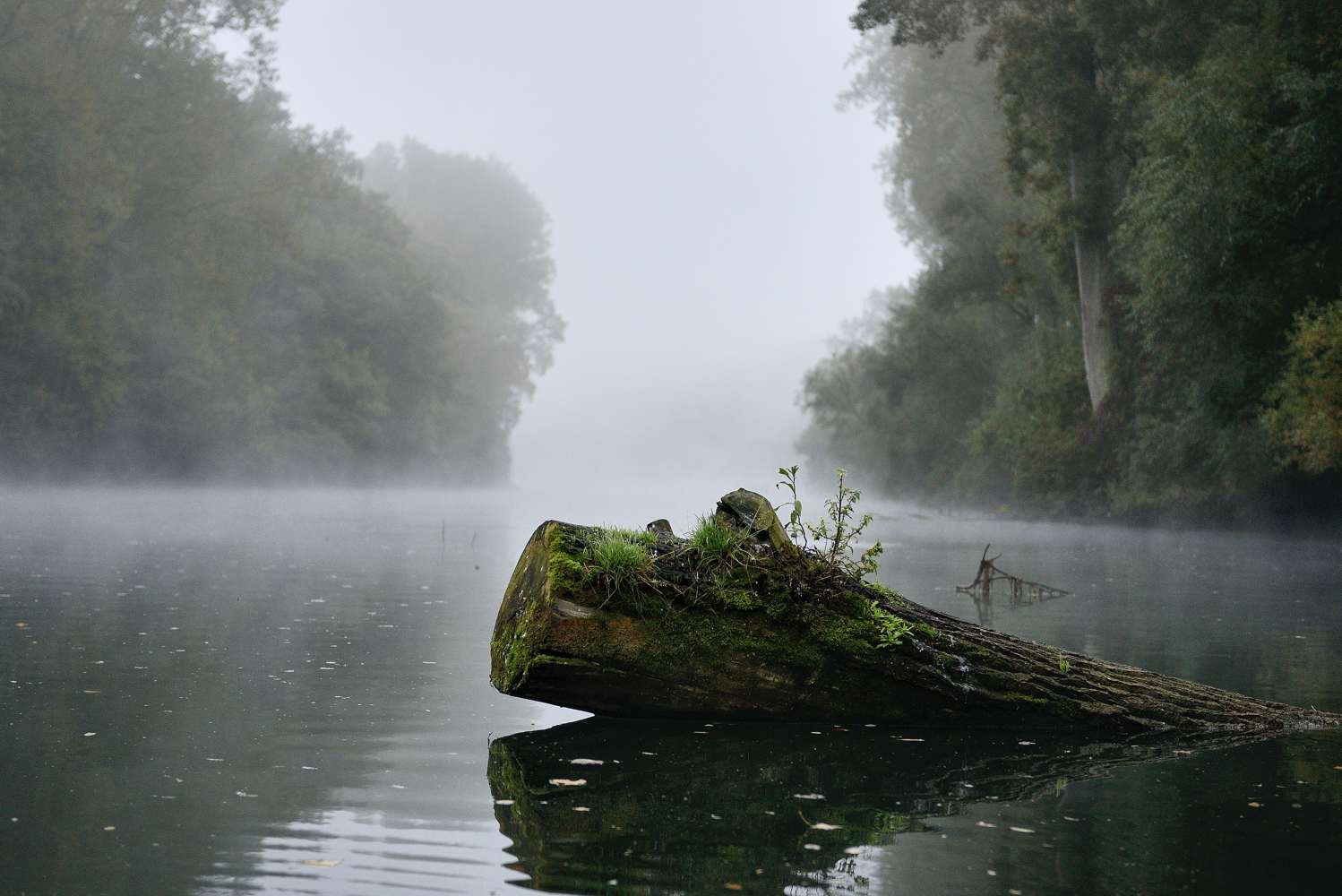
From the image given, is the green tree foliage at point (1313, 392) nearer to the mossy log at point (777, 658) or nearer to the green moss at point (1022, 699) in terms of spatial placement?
the mossy log at point (777, 658)

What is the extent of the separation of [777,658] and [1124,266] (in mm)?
25064

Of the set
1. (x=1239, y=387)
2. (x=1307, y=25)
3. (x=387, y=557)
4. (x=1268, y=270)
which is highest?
(x=1307, y=25)

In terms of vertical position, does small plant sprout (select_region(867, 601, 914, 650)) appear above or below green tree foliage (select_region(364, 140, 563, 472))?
below

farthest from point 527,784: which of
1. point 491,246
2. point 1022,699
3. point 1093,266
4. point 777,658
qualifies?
point 491,246

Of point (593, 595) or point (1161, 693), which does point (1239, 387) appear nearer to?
point (1161, 693)

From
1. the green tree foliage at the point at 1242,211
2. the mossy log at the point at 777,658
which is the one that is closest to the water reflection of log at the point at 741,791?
the mossy log at the point at 777,658

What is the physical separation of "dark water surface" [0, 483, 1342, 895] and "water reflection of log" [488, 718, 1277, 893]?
2cm

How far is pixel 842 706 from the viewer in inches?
346

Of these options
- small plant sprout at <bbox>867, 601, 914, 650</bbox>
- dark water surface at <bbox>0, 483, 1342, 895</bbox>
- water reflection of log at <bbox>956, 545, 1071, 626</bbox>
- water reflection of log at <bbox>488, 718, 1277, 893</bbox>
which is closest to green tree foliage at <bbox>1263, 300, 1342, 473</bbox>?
water reflection of log at <bbox>956, 545, 1071, 626</bbox>

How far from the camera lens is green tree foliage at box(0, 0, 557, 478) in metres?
45.2

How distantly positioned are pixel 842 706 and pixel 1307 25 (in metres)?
20.8

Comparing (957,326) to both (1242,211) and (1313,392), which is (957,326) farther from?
(1313,392)

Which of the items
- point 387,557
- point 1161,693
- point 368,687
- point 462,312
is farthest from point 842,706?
point 462,312

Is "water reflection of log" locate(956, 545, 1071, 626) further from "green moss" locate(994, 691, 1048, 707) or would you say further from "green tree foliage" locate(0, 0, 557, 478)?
"green tree foliage" locate(0, 0, 557, 478)
